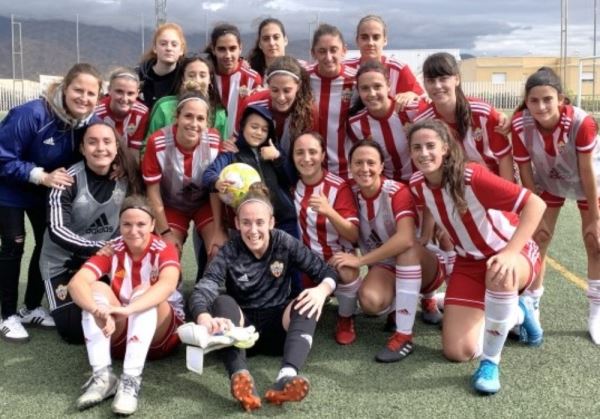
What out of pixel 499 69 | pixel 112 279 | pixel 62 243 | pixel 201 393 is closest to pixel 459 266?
pixel 201 393

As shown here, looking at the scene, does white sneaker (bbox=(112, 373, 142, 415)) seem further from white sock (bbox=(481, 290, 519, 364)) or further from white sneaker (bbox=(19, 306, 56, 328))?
white sock (bbox=(481, 290, 519, 364))

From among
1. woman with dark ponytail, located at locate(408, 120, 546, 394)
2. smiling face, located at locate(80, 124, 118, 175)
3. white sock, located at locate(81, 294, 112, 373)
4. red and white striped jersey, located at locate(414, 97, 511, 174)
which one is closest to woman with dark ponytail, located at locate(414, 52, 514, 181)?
red and white striped jersey, located at locate(414, 97, 511, 174)

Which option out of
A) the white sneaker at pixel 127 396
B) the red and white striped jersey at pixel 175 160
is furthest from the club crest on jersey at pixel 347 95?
the white sneaker at pixel 127 396

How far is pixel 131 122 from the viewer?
457 cm

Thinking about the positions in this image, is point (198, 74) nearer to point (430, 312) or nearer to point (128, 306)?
point (128, 306)

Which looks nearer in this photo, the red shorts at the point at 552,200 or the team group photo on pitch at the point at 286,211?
the team group photo on pitch at the point at 286,211

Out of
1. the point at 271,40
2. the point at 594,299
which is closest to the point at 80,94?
the point at 271,40

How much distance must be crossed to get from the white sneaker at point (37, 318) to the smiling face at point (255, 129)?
1.77 m

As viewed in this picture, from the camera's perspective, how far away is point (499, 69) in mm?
A: 59250

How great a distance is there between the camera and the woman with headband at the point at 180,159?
13.4ft

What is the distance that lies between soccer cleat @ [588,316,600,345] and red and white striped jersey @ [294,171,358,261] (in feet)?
5.05

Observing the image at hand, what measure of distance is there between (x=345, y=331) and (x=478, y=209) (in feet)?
3.66

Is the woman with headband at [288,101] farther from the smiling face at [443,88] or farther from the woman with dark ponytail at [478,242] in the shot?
the woman with dark ponytail at [478,242]

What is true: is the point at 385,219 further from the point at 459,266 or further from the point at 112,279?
the point at 112,279
